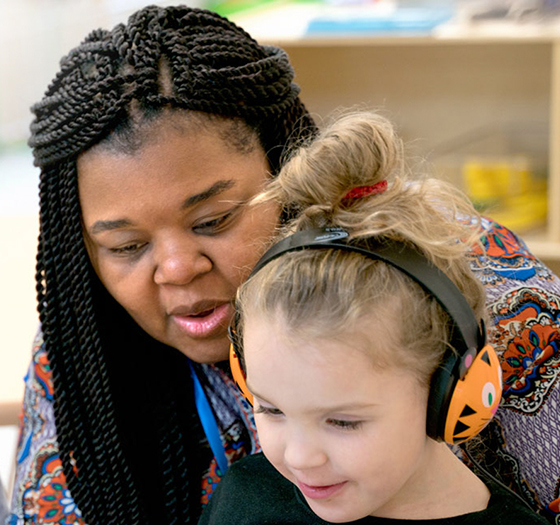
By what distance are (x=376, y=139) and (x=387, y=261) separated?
15 centimetres

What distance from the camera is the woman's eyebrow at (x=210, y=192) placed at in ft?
3.76

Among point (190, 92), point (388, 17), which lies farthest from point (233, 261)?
point (388, 17)

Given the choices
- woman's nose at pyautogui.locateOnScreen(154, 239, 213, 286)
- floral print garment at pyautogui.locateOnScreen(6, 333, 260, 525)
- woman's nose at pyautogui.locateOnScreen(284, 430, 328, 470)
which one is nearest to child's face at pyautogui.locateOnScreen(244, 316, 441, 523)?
woman's nose at pyautogui.locateOnScreen(284, 430, 328, 470)

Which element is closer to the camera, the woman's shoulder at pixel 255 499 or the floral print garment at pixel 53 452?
the woman's shoulder at pixel 255 499

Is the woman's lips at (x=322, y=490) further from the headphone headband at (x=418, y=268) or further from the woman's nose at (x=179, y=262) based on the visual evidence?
the woman's nose at (x=179, y=262)

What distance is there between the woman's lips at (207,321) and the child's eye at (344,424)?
1.23 ft

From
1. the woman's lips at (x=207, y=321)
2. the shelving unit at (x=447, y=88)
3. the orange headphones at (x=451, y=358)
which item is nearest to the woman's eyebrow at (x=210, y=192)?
the woman's lips at (x=207, y=321)

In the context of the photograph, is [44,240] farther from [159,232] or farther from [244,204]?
[244,204]

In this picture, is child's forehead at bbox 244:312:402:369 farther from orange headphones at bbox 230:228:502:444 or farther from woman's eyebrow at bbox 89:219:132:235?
woman's eyebrow at bbox 89:219:132:235

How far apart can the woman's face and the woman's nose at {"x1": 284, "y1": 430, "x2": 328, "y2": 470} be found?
351 millimetres

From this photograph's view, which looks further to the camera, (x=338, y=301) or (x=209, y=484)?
(x=209, y=484)

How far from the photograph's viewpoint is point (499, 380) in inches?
36.4

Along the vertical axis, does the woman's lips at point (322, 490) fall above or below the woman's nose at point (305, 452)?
below

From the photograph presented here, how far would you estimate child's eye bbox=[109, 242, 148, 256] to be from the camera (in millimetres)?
1199
